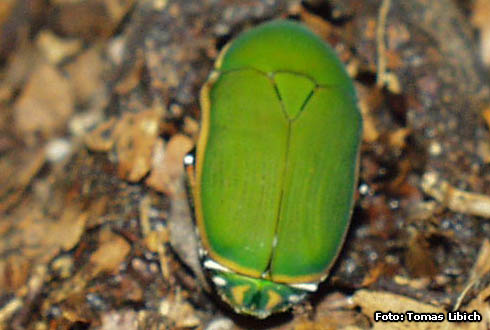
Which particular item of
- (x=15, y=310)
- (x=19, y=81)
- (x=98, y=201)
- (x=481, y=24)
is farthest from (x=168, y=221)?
(x=481, y=24)

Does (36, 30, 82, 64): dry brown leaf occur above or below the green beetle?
below

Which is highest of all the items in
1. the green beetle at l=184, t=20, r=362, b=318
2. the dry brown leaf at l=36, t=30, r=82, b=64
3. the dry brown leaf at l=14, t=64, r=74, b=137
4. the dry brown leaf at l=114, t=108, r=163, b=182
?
the green beetle at l=184, t=20, r=362, b=318

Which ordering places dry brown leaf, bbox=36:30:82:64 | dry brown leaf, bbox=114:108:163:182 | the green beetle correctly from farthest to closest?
1. dry brown leaf, bbox=36:30:82:64
2. dry brown leaf, bbox=114:108:163:182
3. the green beetle

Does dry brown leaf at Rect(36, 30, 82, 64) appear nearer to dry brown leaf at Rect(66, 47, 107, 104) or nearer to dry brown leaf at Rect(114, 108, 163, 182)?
dry brown leaf at Rect(66, 47, 107, 104)

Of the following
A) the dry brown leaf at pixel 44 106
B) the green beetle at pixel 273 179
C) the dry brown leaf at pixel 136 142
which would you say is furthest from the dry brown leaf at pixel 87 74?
the green beetle at pixel 273 179

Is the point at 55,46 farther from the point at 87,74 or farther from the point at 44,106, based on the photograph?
the point at 44,106

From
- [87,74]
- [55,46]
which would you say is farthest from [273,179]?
[55,46]

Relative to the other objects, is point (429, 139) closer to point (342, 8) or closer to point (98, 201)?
point (342, 8)

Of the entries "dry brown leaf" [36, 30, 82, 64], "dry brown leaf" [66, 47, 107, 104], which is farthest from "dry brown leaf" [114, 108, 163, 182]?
"dry brown leaf" [36, 30, 82, 64]

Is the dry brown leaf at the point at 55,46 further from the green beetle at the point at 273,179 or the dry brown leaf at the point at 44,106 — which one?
the green beetle at the point at 273,179
